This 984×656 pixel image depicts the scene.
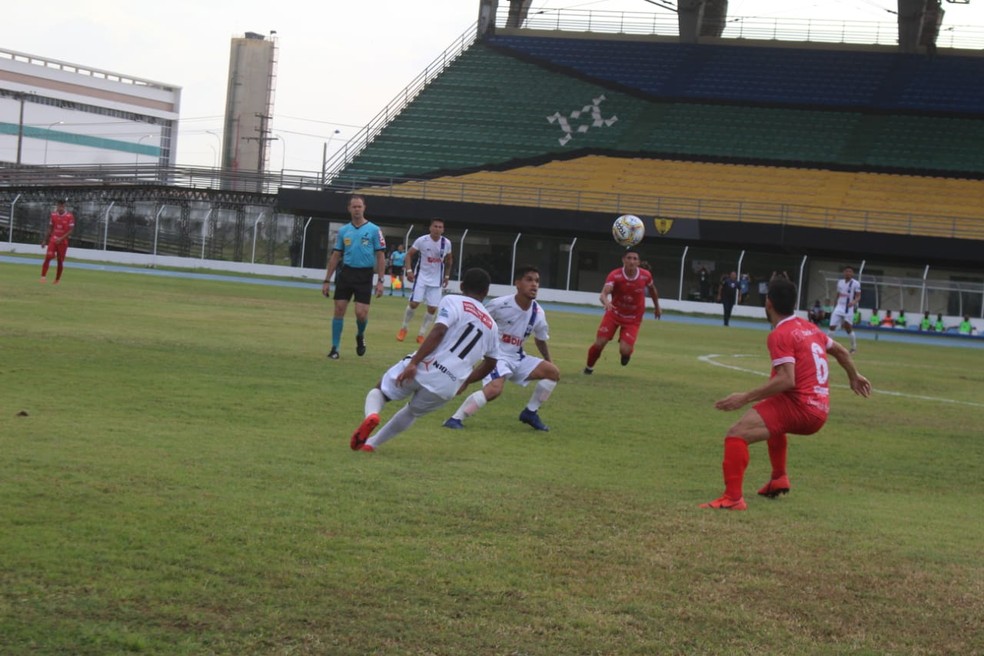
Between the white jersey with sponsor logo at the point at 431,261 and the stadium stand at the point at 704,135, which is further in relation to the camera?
the stadium stand at the point at 704,135

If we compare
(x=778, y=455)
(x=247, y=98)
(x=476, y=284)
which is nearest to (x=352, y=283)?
(x=476, y=284)

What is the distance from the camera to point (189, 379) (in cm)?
1300

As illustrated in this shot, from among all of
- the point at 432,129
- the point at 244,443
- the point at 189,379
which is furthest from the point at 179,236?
the point at 244,443

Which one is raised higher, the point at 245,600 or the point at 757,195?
the point at 757,195

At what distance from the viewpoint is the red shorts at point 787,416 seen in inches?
329

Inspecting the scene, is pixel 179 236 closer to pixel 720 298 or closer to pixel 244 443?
pixel 720 298

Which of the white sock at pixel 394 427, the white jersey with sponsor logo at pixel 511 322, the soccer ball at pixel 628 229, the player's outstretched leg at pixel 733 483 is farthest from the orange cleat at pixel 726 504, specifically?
the soccer ball at pixel 628 229

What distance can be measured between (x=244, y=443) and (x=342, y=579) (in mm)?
3737

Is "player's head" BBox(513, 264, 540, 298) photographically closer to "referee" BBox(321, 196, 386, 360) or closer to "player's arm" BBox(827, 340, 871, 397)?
"player's arm" BBox(827, 340, 871, 397)

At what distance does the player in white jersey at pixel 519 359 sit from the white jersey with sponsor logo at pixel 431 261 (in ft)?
32.7

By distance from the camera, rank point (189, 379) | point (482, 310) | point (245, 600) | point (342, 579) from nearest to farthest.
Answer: point (245, 600) < point (342, 579) < point (482, 310) < point (189, 379)

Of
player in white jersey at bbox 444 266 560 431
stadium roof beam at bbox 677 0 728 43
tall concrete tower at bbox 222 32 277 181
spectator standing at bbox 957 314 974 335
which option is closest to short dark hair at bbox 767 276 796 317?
player in white jersey at bbox 444 266 560 431

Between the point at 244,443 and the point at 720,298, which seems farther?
the point at 720,298

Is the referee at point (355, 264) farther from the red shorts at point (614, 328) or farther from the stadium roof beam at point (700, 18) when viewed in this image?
the stadium roof beam at point (700, 18)
